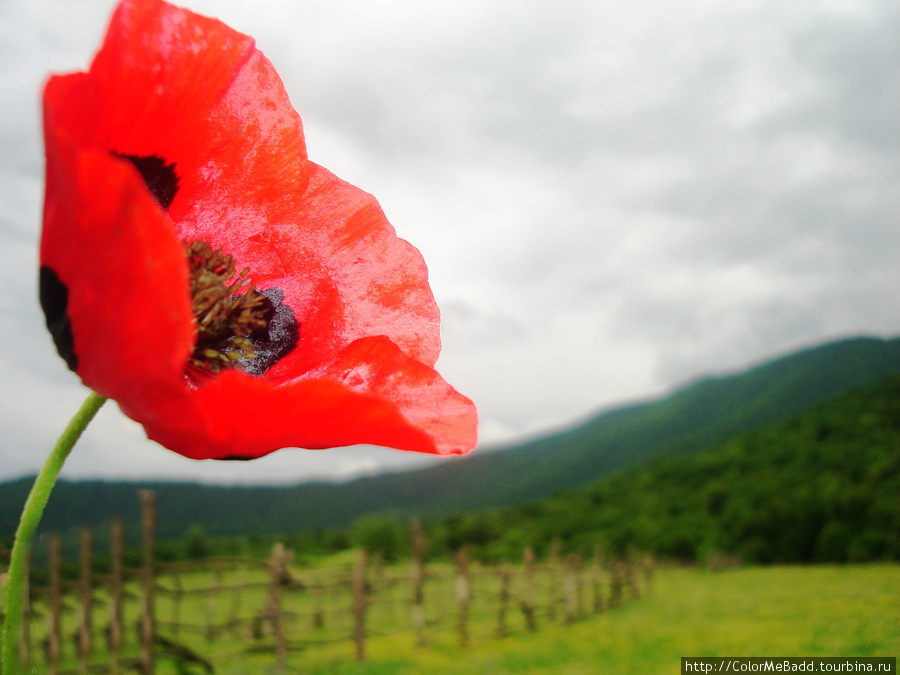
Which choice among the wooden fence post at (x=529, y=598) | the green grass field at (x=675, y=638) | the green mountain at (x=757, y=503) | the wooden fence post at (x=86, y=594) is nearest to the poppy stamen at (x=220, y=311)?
the wooden fence post at (x=86, y=594)

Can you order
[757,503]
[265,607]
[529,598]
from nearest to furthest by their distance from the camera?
[265,607]
[529,598]
[757,503]

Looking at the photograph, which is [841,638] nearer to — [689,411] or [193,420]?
[193,420]

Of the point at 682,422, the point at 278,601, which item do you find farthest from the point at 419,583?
the point at 682,422

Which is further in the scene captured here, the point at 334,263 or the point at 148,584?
the point at 148,584

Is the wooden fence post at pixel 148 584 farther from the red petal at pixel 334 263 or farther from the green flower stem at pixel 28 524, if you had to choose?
the green flower stem at pixel 28 524

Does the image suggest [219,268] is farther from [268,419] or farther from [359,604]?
[359,604]

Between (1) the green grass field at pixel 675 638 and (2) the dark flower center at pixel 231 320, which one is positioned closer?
(2) the dark flower center at pixel 231 320

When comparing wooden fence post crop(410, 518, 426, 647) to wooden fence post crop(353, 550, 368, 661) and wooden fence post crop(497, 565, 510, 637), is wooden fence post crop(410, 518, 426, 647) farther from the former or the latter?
wooden fence post crop(497, 565, 510, 637)
